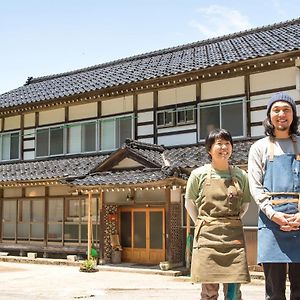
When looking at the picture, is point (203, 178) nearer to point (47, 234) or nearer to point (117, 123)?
point (117, 123)

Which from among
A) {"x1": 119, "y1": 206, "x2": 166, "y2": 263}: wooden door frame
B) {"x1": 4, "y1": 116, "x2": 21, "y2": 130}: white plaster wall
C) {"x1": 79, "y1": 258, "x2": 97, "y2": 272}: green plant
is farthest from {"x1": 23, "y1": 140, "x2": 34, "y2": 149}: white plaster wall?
{"x1": 79, "y1": 258, "x2": 97, "y2": 272}: green plant

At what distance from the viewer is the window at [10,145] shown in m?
18.9

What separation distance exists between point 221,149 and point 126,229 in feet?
36.3

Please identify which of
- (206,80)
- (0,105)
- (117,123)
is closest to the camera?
(206,80)

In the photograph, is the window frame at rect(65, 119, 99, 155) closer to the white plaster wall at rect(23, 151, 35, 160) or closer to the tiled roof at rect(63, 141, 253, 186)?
the white plaster wall at rect(23, 151, 35, 160)

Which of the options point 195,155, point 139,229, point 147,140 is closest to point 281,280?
point 195,155

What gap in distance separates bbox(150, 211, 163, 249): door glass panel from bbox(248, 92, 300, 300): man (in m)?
10.4

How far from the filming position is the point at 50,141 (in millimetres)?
17938

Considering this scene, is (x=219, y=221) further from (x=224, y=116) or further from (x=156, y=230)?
(x=156, y=230)

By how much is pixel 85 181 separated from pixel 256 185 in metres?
10.3

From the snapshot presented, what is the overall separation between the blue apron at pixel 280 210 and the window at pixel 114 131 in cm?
1196

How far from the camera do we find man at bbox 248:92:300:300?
3488 mm

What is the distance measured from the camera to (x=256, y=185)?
3674 mm

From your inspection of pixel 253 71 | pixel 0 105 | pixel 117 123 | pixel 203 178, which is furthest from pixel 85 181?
pixel 203 178
